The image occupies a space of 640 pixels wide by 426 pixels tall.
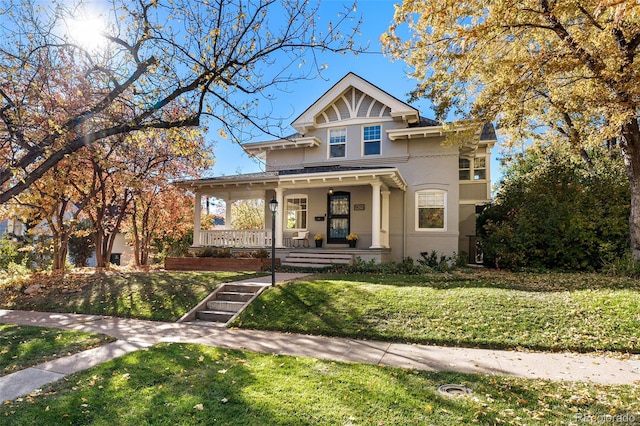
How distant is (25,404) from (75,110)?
21.3ft

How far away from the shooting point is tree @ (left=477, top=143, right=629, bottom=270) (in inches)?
480

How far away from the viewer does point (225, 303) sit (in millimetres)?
8500

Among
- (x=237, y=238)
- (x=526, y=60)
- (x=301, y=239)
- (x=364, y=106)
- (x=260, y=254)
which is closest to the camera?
(x=526, y=60)

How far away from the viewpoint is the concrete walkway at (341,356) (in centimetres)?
448

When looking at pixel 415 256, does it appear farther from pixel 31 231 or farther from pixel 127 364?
pixel 31 231

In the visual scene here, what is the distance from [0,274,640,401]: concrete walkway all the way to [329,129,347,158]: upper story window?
35.0 ft

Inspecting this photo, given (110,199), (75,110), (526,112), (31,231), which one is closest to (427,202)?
(526,112)

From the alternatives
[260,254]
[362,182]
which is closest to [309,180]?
[362,182]

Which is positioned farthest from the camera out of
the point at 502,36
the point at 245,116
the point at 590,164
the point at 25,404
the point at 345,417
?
the point at 590,164

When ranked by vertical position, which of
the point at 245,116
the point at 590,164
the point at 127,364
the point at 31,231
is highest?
the point at 590,164

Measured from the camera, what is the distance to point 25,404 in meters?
3.71

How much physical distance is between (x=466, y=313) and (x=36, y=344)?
24.6 ft

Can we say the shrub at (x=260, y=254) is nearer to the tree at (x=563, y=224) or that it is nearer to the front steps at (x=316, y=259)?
the front steps at (x=316, y=259)

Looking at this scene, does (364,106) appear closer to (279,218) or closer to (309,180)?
(309,180)
